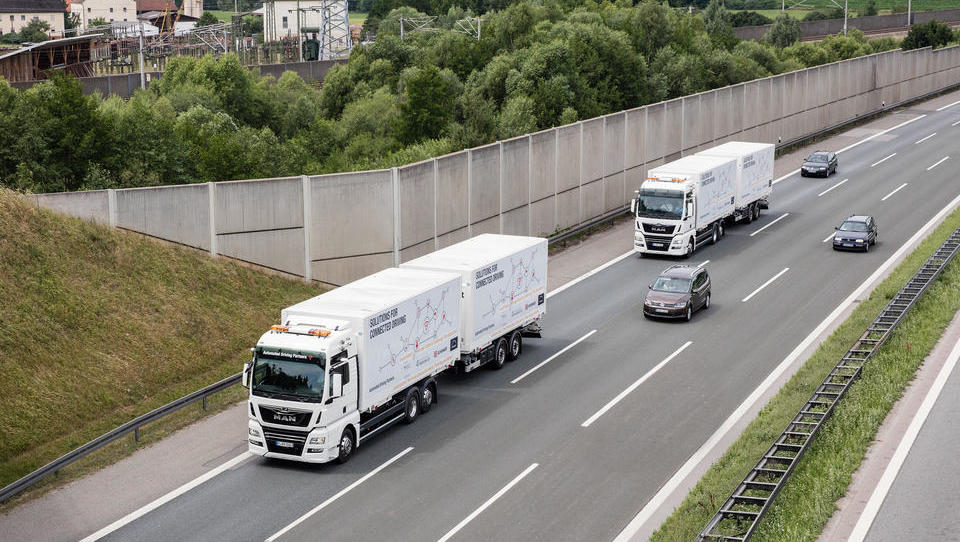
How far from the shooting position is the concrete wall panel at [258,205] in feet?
125

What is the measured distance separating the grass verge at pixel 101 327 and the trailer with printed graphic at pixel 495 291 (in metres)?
6.90

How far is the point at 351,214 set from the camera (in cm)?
4162

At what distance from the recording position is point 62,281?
33.3 metres

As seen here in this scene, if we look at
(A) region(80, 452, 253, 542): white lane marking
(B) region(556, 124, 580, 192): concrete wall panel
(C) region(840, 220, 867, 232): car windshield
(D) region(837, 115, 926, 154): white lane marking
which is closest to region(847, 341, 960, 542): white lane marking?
(A) region(80, 452, 253, 542): white lane marking

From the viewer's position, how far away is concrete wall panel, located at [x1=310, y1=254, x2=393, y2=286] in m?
41.2

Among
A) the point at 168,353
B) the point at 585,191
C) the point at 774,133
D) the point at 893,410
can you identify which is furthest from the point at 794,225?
the point at 168,353

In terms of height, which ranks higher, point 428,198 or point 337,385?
point 428,198

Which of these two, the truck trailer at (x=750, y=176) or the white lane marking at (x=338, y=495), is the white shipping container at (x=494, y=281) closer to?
the white lane marking at (x=338, y=495)

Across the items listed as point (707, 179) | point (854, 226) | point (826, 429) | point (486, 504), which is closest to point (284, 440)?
point (486, 504)

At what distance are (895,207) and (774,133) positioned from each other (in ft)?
60.8

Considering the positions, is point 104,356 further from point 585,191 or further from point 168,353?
point 585,191

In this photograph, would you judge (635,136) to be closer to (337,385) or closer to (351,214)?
(351,214)

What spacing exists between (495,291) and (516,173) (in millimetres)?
17357

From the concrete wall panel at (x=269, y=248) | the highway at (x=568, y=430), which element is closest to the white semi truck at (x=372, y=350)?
the highway at (x=568, y=430)
